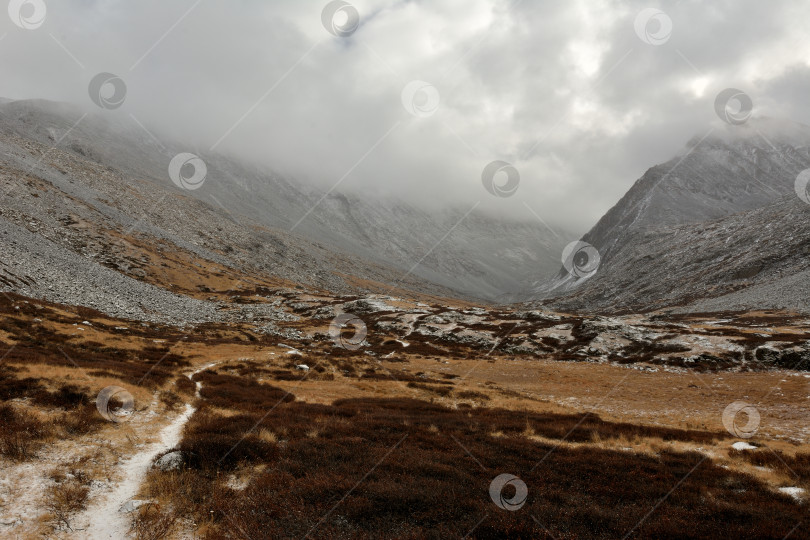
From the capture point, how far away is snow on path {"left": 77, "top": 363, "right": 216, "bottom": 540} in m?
9.22

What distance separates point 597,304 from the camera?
6275 inches

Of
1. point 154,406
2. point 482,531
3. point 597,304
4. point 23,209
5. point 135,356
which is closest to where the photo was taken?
point 482,531

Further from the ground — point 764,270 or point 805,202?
point 805,202

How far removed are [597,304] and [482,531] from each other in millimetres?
169359

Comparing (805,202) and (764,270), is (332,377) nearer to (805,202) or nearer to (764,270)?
(764,270)

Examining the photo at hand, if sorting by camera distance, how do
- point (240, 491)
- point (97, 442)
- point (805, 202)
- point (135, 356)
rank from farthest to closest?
point (805, 202)
point (135, 356)
point (97, 442)
point (240, 491)

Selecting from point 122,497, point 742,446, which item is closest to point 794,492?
point 742,446

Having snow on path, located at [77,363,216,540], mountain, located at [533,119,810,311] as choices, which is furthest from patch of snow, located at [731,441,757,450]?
mountain, located at [533,119,810,311]

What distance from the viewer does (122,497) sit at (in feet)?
35.6

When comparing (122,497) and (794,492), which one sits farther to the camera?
(794,492)

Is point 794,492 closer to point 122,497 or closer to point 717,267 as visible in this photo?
point 122,497

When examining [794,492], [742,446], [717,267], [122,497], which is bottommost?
[122,497]

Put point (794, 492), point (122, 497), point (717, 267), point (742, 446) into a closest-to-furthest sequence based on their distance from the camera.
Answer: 1. point (122, 497)
2. point (794, 492)
3. point (742, 446)
4. point (717, 267)

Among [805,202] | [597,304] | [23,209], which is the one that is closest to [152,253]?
[23,209]
